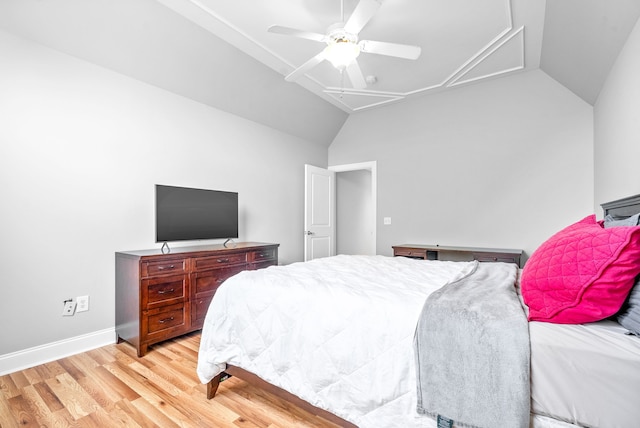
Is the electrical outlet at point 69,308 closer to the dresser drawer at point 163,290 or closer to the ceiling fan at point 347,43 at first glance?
the dresser drawer at point 163,290

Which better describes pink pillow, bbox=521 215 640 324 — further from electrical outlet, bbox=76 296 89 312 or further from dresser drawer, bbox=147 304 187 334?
electrical outlet, bbox=76 296 89 312

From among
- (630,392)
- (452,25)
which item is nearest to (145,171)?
(452,25)

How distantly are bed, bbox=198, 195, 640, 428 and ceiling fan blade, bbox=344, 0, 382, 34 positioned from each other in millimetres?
1712

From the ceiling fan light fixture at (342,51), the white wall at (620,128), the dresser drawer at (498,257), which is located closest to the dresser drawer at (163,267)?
the ceiling fan light fixture at (342,51)

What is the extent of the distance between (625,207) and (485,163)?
2.16 meters

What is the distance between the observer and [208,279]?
116 inches

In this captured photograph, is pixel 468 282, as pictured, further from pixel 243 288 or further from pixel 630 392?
pixel 243 288

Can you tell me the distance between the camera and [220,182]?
376cm

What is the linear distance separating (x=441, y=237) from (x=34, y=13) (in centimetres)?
478

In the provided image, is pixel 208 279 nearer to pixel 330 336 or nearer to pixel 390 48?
pixel 330 336


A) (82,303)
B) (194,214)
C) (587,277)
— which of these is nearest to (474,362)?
(587,277)

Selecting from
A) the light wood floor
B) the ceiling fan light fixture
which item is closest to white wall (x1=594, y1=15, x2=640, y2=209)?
the ceiling fan light fixture

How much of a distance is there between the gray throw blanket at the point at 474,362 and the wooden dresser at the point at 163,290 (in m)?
2.29

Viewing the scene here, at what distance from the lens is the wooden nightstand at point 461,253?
11.4 ft
